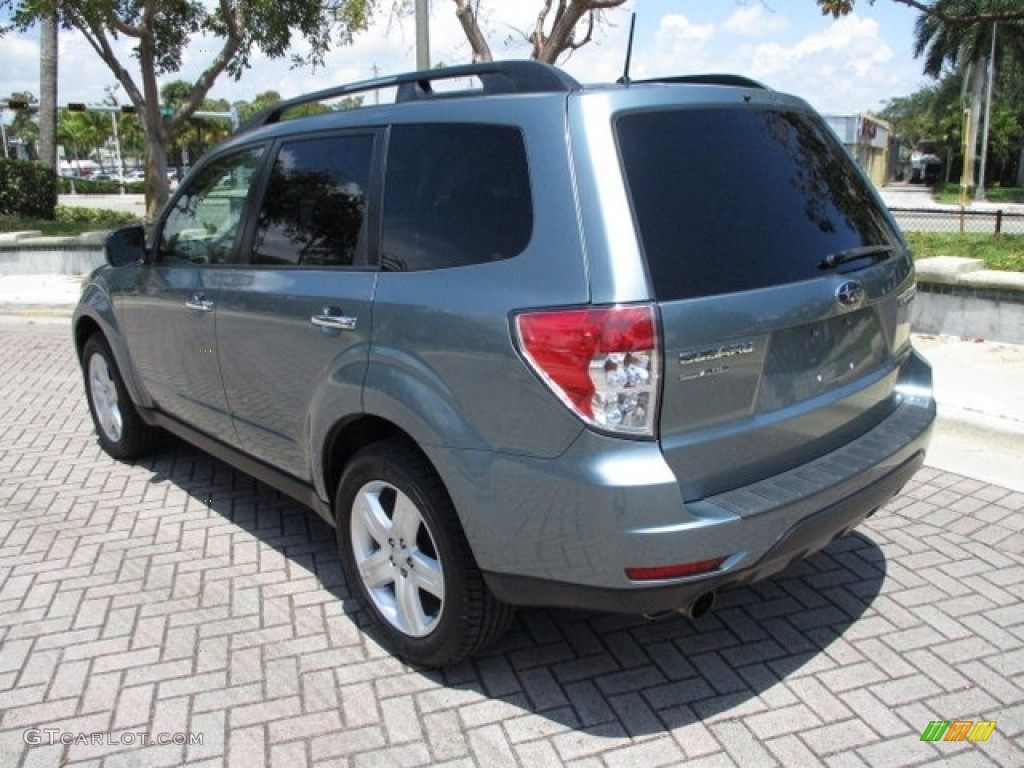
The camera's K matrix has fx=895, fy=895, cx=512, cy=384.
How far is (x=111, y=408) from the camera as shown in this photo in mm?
5270

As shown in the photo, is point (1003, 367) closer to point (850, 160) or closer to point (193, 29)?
point (850, 160)

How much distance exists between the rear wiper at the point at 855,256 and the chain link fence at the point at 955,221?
9692mm

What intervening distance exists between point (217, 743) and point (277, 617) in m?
0.77

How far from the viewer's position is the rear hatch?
2424 millimetres

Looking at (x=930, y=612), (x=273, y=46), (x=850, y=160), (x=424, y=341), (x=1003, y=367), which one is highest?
(x=273, y=46)

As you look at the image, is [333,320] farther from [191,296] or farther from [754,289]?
[754,289]

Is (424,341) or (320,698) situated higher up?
(424,341)

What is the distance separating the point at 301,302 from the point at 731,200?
1.55 m

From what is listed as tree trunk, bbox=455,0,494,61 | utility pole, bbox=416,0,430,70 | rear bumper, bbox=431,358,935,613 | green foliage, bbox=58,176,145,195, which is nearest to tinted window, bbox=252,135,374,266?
rear bumper, bbox=431,358,935,613

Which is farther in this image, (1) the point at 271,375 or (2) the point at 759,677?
(1) the point at 271,375

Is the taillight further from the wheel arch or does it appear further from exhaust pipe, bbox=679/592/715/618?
the wheel arch

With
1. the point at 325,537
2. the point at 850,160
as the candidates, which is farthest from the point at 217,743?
the point at 850,160

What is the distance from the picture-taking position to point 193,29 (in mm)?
14781

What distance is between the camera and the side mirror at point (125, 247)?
15.1ft
